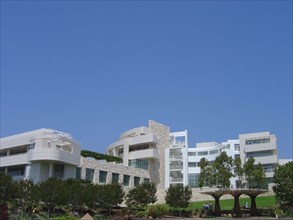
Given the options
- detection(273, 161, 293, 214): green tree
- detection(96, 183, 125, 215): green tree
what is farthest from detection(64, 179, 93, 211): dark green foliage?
detection(273, 161, 293, 214): green tree

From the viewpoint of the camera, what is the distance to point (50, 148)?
56.1m

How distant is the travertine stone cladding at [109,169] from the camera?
62.8 meters

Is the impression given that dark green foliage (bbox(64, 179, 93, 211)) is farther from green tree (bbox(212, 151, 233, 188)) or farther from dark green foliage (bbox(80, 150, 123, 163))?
green tree (bbox(212, 151, 233, 188))

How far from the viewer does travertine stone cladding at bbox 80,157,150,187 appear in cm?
6278

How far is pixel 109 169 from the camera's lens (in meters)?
67.4

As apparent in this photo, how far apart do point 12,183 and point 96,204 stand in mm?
9676

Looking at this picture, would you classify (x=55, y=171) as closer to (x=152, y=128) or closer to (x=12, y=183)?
(x=12, y=183)

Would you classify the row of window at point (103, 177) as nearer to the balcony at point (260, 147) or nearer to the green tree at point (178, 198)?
the green tree at point (178, 198)

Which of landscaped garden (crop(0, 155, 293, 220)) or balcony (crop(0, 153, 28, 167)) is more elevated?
balcony (crop(0, 153, 28, 167))

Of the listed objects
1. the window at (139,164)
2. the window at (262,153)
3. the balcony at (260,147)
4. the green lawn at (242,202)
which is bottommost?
the green lawn at (242,202)

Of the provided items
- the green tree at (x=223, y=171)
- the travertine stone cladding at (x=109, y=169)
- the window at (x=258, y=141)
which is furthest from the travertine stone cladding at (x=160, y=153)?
the window at (x=258, y=141)

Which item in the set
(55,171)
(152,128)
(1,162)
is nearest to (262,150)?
(152,128)

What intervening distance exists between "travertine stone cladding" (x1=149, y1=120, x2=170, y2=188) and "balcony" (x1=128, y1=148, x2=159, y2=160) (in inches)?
109

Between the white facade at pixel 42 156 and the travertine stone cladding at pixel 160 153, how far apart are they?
21.7 m
